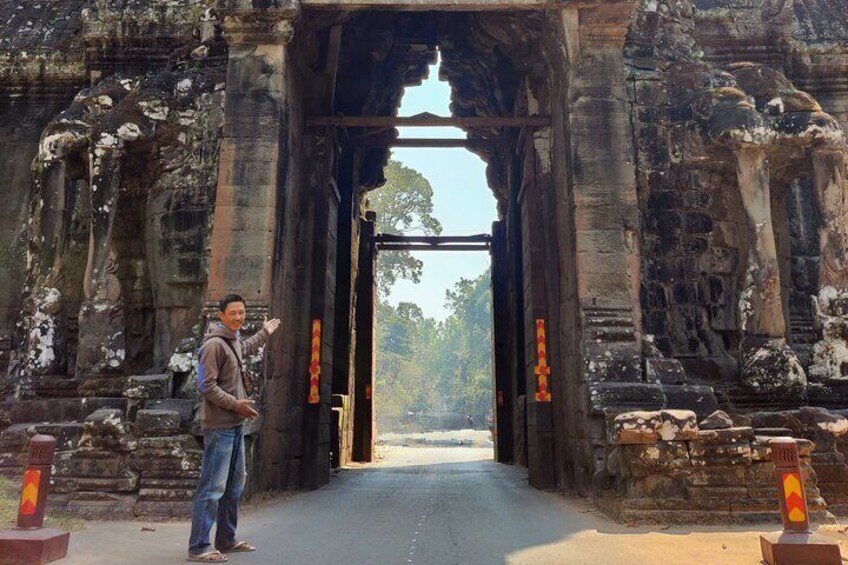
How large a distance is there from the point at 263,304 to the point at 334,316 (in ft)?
13.0

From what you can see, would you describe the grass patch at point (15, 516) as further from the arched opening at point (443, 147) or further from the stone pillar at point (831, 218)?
the stone pillar at point (831, 218)

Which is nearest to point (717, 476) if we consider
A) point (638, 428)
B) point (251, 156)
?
point (638, 428)

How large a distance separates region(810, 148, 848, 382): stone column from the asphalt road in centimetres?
299

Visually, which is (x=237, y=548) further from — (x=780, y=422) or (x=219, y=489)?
(x=780, y=422)

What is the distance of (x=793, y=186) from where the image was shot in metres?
8.73

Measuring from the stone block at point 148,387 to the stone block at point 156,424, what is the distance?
0.55m

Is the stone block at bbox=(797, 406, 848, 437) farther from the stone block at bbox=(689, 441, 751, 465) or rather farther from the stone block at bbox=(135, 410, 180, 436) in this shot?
A: the stone block at bbox=(135, 410, 180, 436)

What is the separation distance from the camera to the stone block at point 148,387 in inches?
249

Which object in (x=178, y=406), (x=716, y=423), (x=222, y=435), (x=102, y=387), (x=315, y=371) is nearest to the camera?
(x=222, y=435)

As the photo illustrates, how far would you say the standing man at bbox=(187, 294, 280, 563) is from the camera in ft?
12.5

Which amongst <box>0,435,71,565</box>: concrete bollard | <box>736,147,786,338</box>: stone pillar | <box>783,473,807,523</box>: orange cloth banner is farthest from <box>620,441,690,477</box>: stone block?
<box>0,435,71,565</box>: concrete bollard

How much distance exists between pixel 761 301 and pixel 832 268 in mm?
916

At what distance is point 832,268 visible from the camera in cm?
700

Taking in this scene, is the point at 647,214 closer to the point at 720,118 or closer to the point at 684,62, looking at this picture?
the point at 720,118
